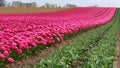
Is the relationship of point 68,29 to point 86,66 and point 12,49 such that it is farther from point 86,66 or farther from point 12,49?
A: point 86,66

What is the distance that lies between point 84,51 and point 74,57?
8.75 feet

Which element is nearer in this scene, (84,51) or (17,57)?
(17,57)

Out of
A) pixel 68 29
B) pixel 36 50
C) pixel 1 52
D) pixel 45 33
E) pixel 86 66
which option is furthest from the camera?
pixel 68 29

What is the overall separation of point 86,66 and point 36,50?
13.1 feet

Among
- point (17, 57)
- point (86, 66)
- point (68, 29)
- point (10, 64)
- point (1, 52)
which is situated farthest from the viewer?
point (68, 29)

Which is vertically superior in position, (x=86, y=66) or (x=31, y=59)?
(x=86, y=66)

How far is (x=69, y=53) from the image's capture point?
30.1 ft

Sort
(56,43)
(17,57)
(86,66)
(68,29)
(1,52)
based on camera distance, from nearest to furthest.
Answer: (86,66), (1,52), (17,57), (56,43), (68,29)

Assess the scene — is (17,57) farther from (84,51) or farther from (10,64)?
(84,51)

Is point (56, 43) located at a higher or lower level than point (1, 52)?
lower

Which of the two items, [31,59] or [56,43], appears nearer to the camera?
[31,59]

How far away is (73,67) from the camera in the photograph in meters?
9.02

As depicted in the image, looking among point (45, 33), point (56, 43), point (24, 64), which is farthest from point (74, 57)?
point (56, 43)

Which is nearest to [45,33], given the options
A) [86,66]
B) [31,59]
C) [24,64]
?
[31,59]
